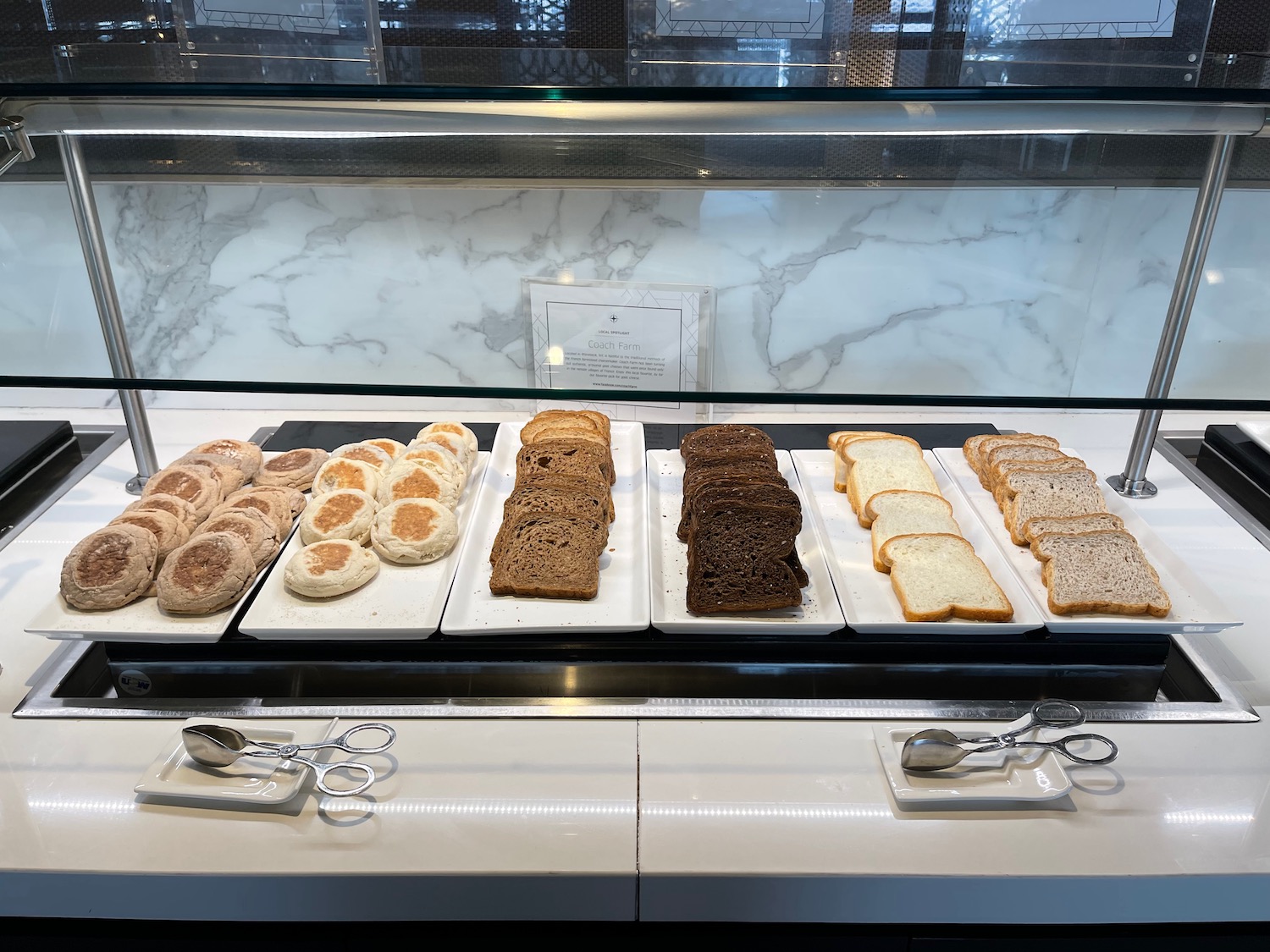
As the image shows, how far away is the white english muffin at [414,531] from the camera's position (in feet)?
4.30

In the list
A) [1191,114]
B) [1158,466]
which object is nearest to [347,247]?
[1191,114]

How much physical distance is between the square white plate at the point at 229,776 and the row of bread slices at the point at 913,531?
824 mm

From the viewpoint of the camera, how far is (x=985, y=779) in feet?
3.44

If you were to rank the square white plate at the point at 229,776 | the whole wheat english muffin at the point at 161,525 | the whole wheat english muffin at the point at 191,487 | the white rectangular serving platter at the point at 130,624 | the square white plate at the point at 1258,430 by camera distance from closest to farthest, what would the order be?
the square white plate at the point at 229,776 → the white rectangular serving platter at the point at 130,624 → the whole wheat english muffin at the point at 161,525 → the whole wheat english muffin at the point at 191,487 → the square white plate at the point at 1258,430

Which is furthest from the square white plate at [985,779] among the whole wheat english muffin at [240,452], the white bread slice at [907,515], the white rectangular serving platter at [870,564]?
the whole wheat english muffin at [240,452]

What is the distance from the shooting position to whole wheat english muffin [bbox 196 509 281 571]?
1311 millimetres

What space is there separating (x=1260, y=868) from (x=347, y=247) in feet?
4.04

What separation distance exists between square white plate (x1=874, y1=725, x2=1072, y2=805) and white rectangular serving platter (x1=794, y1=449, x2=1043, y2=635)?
16cm

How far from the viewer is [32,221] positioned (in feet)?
3.57

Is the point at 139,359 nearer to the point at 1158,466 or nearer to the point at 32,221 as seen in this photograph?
the point at 32,221

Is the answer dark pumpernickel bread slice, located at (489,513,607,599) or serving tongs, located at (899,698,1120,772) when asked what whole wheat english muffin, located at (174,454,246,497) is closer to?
dark pumpernickel bread slice, located at (489,513,607,599)

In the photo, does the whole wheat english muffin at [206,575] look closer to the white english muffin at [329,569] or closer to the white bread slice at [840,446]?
the white english muffin at [329,569]

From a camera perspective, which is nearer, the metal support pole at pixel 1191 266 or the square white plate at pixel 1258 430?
the metal support pole at pixel 1191 266

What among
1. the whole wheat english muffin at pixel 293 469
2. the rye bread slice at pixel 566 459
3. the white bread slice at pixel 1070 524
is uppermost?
the rye bread slice at pixel 566 459
